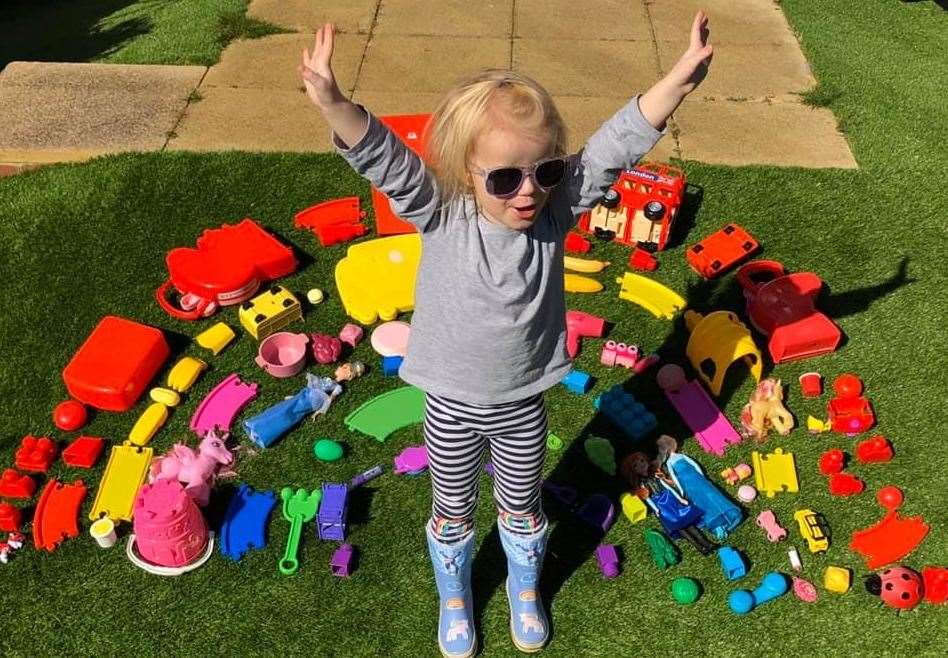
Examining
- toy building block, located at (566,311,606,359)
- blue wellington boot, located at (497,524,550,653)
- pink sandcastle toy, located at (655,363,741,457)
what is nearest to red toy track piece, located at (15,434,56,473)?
blue wellington boot, located at (497,524,550,653)

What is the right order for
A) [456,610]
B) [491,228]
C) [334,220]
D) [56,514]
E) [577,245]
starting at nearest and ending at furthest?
[491,228] → [456,610] → [56,514] → [577,245] → [334,220]

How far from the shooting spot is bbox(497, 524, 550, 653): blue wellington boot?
2.98m

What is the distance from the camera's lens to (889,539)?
3.46m

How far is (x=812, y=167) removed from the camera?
5.70 m

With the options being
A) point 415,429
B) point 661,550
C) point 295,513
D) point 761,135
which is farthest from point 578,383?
point 761,135

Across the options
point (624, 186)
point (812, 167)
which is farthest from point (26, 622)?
point (812, 167)

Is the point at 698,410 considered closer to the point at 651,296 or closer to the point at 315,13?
the point at 651,296

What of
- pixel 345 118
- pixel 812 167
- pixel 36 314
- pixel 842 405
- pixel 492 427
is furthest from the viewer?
pixel 812 167

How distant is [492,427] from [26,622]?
7.30 feet

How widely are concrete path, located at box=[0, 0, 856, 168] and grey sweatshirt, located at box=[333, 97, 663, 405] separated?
3796mm

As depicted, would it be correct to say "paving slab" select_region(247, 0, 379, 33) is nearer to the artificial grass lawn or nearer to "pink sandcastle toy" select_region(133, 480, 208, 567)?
the artificial grass lawn

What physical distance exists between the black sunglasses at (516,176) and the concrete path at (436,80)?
156 inches

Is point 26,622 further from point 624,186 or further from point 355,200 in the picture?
point 624,186

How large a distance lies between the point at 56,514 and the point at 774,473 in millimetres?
3351
